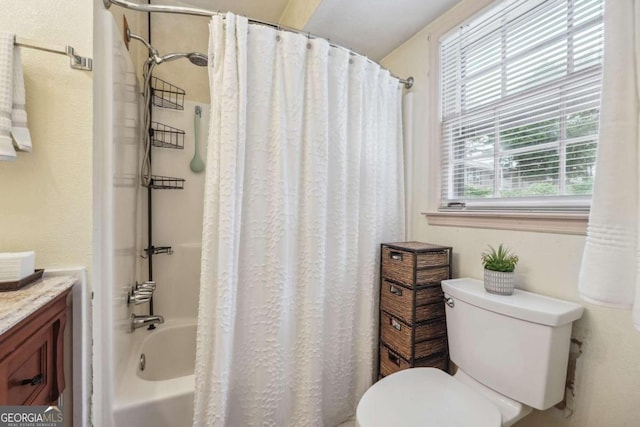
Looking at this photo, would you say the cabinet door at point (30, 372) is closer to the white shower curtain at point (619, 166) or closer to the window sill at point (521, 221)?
the white shower curtain at point (619, 166)

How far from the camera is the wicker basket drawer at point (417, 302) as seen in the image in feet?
3.97

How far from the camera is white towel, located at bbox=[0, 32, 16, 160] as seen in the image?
26.7 inches

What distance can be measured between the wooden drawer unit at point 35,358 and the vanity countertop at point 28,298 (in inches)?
0.8

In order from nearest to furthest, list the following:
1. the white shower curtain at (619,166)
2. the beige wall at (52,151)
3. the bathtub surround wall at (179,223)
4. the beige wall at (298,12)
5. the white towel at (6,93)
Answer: the white shower curtain at (619,166) < the white towel at (6,93) < the beige wall at (52,151) < the beige wall at (298,12) < the bathtub surround wall at (179,223)

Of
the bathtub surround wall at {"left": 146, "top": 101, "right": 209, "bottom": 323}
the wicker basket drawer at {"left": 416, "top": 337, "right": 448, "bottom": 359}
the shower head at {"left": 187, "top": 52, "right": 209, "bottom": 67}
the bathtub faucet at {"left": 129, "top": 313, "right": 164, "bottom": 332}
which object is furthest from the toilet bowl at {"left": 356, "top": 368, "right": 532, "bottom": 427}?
the shower head at {"left": 187, "top": 52, "right": 209, "bottom": 67}

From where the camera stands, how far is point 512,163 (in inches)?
45.6

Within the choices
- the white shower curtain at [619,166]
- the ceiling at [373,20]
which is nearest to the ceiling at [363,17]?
the ceiling at [373,20]

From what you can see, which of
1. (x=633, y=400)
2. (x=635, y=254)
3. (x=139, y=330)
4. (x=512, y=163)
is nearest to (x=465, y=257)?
(x=512, y=163)

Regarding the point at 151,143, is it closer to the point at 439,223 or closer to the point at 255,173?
the point at 255,173

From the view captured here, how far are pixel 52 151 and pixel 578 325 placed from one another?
6.05ft

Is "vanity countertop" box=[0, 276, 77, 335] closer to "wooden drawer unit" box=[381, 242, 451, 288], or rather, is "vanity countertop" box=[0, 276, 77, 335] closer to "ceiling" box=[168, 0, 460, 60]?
"wooden drawer unit" box=[381, 242, 451, 288]

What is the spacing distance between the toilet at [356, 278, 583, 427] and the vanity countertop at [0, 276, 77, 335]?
3.00 ft

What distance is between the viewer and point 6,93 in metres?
0.68

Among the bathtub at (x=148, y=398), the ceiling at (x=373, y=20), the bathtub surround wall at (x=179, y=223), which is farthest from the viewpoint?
the bathtub surround wall at (x=179, y=223)
